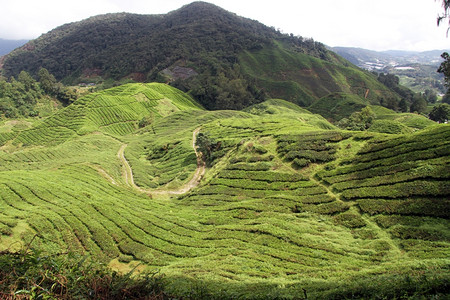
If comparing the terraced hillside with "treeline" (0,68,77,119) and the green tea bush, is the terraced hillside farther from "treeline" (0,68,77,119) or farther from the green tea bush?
"treeline" (0,68,77,119)

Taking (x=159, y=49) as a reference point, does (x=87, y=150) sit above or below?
below

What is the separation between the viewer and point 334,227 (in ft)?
63.6

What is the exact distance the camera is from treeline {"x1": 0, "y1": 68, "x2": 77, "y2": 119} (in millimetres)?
86625

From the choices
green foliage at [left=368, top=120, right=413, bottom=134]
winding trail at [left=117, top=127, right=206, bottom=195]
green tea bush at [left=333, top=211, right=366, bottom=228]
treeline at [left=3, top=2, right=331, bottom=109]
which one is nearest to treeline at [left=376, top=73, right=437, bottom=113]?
treeline at [left=3, top=2, right=331, bottom=109]

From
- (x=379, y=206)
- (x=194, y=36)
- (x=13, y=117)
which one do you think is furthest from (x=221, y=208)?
(x=194, y=36)

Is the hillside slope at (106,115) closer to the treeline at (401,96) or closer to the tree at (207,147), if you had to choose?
the tree at (207,147)

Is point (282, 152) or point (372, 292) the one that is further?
point (282, 152)

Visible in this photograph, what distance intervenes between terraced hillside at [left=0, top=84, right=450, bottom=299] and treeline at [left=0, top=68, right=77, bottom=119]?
243ft

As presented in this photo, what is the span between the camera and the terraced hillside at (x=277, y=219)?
474 inches

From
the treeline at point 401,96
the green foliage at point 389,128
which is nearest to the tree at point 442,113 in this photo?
the treeline at point 401,96

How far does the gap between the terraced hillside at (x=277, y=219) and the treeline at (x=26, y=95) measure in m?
74.2

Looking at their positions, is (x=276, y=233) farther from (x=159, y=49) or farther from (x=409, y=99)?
(x=159, y=49)

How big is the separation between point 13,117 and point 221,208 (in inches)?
3811

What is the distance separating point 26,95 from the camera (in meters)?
99.5
